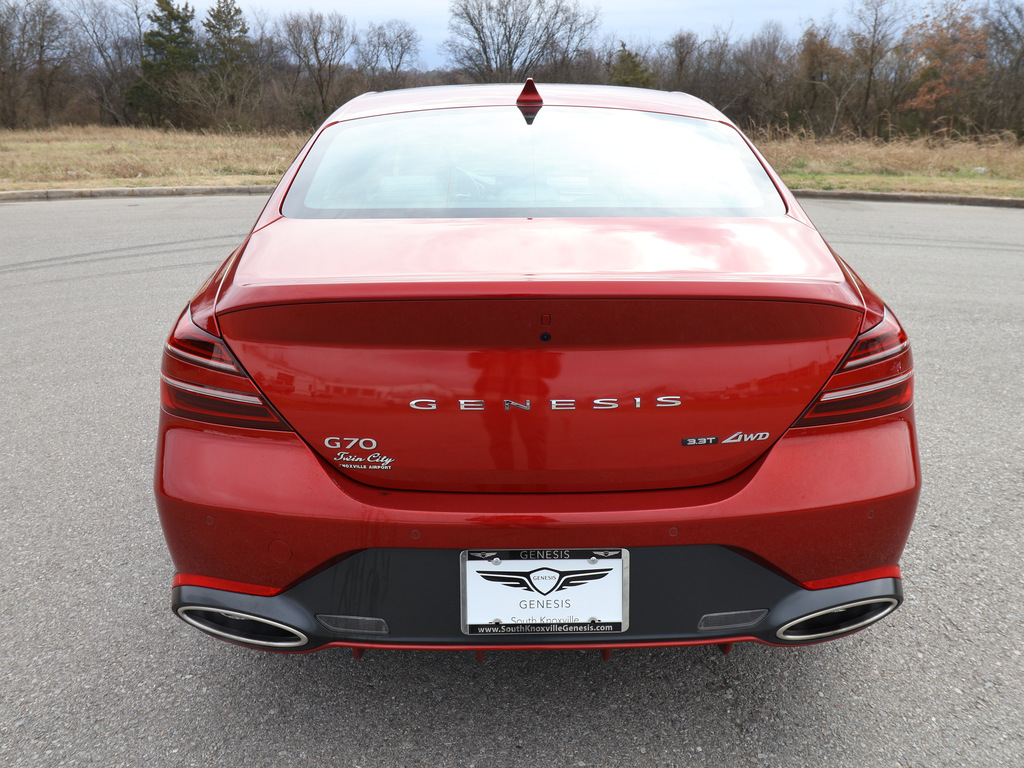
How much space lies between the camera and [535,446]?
145 cm

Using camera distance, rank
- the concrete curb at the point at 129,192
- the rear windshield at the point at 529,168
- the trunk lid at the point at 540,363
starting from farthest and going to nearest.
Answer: the concrete curb at the point at 129,192 < the rear windshield at the point at 529,168 < the trunk lid at the point at 540,363

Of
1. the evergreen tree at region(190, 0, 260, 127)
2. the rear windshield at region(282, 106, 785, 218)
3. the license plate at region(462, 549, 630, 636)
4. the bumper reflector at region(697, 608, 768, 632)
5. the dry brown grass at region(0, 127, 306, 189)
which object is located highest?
the evergreen tree at region(190, 0, 260, 127)

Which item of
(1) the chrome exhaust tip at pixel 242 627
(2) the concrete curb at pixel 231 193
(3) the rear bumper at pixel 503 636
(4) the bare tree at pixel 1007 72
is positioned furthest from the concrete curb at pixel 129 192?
(4) the bare tree at pixel 1007 72

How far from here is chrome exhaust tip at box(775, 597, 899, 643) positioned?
1583 mm

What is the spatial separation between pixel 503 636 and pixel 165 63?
6121 cm

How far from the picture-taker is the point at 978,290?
645cm

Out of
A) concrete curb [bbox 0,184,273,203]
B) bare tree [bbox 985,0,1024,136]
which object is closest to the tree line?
bare tree [bbox 985,0,1024,136]

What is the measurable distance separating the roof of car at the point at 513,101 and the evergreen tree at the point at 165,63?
54.6 m

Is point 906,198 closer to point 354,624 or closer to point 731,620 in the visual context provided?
point 731,620

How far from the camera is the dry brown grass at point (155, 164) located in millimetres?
15000

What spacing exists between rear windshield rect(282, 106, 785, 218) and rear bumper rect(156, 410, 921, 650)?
0.72 m

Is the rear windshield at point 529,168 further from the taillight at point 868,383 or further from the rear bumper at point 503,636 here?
the rear bumper at point 503,636

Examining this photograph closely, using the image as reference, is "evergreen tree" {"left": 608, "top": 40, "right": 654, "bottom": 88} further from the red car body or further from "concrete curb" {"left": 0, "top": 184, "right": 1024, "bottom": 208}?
the red car body

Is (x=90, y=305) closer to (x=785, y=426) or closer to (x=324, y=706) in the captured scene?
(x=324, y=706)
